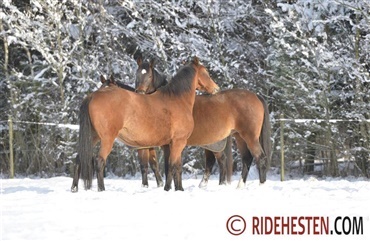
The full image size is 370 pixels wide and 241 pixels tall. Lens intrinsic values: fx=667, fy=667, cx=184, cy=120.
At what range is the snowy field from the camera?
5.15m

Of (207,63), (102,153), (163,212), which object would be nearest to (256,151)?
(102,153)

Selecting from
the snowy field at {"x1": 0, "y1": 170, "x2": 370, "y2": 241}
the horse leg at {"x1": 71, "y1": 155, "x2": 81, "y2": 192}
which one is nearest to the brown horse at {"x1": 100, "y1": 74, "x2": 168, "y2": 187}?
the horse leg at {"x1": 71, "y1": 155, "x2": 81, "y2": 192}

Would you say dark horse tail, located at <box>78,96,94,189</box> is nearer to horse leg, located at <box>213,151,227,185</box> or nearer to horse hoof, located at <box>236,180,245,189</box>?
horse hoof, located at <box>236,180,245,189</box>

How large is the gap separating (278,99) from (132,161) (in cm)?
396

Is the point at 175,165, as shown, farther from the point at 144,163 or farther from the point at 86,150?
the point at 144,163

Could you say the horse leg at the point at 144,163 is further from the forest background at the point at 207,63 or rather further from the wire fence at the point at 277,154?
the forest background at the point at 207,63

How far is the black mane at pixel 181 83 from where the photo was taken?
9336mm

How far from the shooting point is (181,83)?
9.43m

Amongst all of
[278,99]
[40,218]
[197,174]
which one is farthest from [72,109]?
[40,218]

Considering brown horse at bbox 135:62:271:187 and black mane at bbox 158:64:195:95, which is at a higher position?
black mane at bbox 158:64:195:95

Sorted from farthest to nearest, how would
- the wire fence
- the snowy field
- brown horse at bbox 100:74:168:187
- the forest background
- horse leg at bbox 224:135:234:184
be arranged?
the wire fence → the forest background → horse leg at bbox 224:135:234:184 → brown horse at bbox 100:74:168:187 → the snowy field

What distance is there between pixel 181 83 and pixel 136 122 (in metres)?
1.01

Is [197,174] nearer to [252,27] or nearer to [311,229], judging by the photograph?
[252,27]

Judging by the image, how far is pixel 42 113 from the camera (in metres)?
16.9
